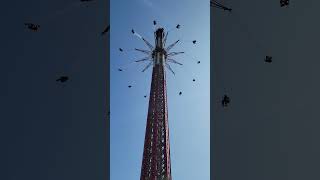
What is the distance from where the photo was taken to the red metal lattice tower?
30812 mm

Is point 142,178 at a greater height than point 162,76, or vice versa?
point 162,76

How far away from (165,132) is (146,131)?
1.37 meters

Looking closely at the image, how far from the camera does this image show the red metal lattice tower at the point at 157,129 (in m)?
30.8

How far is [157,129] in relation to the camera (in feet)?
102
